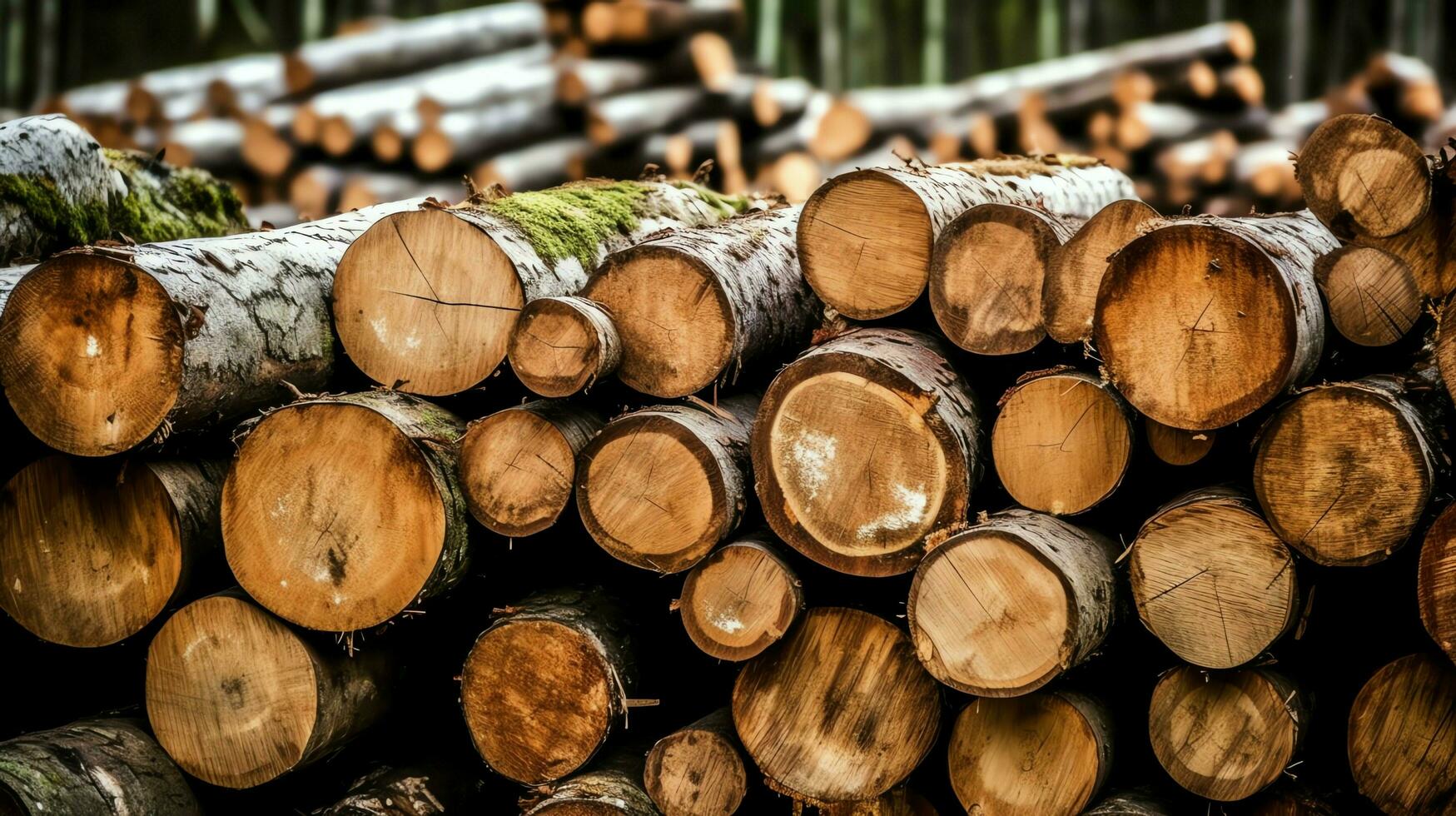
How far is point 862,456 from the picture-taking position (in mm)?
2932

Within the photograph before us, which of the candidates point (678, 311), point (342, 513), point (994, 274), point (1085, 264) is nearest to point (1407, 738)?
point (1085, 264)

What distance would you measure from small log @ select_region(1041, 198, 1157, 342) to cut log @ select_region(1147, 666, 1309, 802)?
823 mm

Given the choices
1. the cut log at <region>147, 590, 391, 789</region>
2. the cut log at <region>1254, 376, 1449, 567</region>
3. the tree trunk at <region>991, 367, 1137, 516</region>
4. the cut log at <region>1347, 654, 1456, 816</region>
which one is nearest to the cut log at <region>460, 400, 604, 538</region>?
the cut log at <region>147, 590, 391, 789</region>

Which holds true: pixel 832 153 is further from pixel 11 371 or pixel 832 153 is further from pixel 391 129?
pixel 11 371

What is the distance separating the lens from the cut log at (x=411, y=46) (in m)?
8.41

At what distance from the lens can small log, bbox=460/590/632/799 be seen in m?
3.10

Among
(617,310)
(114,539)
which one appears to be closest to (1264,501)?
(617,310)

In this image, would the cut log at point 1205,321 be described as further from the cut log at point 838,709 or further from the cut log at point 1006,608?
the cut log at point 838,709

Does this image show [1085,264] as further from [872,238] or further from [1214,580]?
[1214,580]

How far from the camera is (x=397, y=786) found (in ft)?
11.0

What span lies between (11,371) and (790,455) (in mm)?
1890

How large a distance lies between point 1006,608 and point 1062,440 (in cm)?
42

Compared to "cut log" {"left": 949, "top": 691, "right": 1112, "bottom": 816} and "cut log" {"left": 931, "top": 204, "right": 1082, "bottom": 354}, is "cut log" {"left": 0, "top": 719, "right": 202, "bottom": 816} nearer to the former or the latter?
"cut log" {"left": 949, "top": 691, "right": 1112, "bottom": 816}

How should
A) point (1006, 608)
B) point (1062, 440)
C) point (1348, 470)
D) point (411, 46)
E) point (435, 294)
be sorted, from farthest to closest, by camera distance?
point (411, 46)
point (435, 294)
point (1062, 440)
point (1006, 608)
point (1348, 470)
